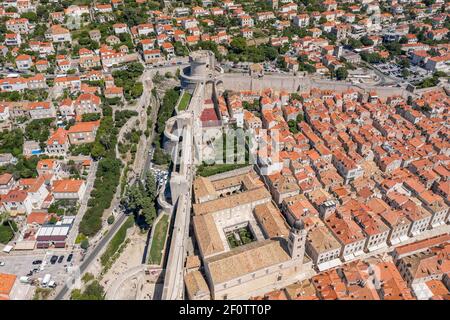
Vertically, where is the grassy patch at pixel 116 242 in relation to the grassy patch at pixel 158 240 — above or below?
below

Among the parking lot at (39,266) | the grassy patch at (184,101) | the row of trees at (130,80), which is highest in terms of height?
the row of trees at (130,80)

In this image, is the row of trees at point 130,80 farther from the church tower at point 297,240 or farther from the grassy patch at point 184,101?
the church tower at point 297,240

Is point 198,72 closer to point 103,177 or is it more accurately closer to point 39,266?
point 103,177


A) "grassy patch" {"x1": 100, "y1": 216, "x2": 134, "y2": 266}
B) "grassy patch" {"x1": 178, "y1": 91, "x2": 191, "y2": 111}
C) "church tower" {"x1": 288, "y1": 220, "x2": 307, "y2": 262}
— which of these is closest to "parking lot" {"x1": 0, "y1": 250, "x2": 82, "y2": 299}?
"grassy patch" {"x1": 100, "y1": 216, "x2": 134, "y2": 266}

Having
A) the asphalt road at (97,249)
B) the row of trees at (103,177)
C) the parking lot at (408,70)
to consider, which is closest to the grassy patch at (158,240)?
the asphalt road at (97,249)

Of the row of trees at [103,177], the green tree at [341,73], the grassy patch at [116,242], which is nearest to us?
the grassy patch at [116,242]

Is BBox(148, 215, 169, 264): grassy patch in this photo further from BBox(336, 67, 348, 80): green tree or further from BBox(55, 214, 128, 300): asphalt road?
BBox(336, 67, 348, 80): green tree
